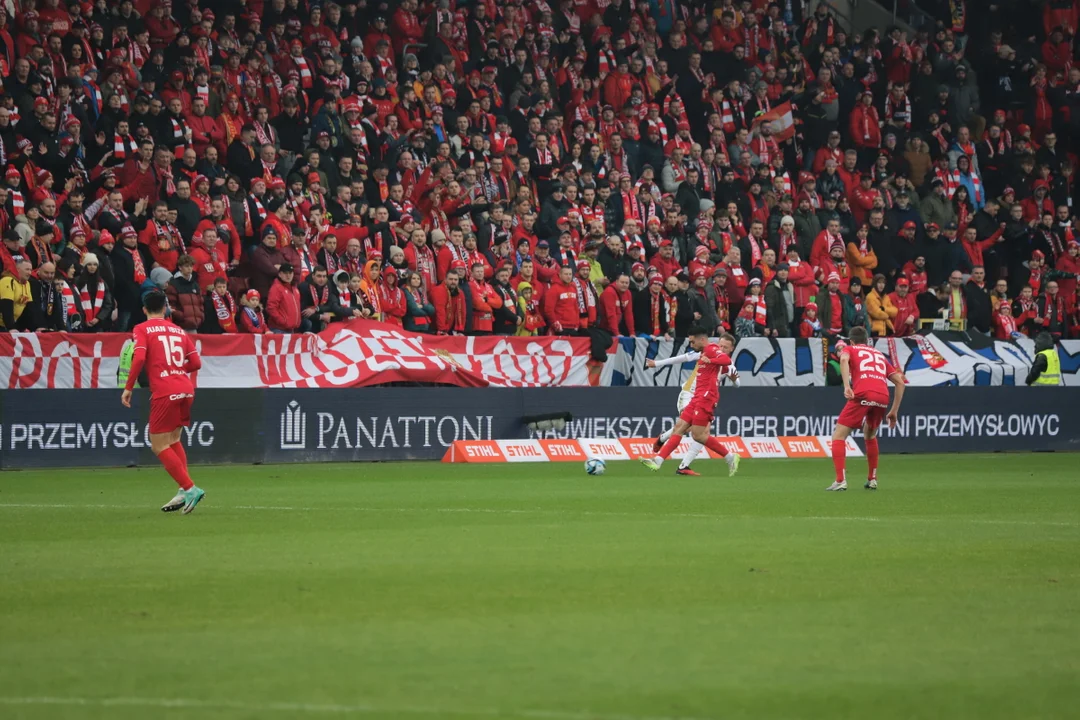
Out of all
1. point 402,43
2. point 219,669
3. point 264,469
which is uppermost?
point 402,43

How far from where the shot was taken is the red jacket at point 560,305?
87.0ft

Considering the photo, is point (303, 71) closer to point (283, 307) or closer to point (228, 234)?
point (228, 234)

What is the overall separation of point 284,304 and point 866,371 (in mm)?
9212

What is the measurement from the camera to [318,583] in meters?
9.59

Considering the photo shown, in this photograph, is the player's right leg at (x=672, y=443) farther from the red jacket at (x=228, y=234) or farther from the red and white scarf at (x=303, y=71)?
the red and white scarf at (x=303, y=71)

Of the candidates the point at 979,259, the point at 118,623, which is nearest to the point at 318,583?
the point at 118,623

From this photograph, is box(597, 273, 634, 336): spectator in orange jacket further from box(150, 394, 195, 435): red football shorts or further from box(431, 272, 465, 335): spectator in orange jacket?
box(150, 394, 195, 435): red football shorts

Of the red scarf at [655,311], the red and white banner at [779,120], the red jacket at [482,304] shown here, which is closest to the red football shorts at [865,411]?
the red jacket at [482,304]

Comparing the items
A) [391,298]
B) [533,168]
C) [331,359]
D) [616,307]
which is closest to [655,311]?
[616,307]

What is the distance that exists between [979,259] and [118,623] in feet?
89.1

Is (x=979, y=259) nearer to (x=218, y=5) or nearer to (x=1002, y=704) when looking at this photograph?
(x=218, y=5)

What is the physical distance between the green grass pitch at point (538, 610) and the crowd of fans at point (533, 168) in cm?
788

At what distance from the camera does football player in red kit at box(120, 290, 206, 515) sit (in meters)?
14.7

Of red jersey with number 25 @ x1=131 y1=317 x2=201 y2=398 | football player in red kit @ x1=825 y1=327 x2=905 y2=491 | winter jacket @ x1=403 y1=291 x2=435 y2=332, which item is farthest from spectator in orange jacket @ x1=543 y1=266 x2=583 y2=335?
red jersey with number 25 @ x1=131 y1=317 x2=201 y2=398
